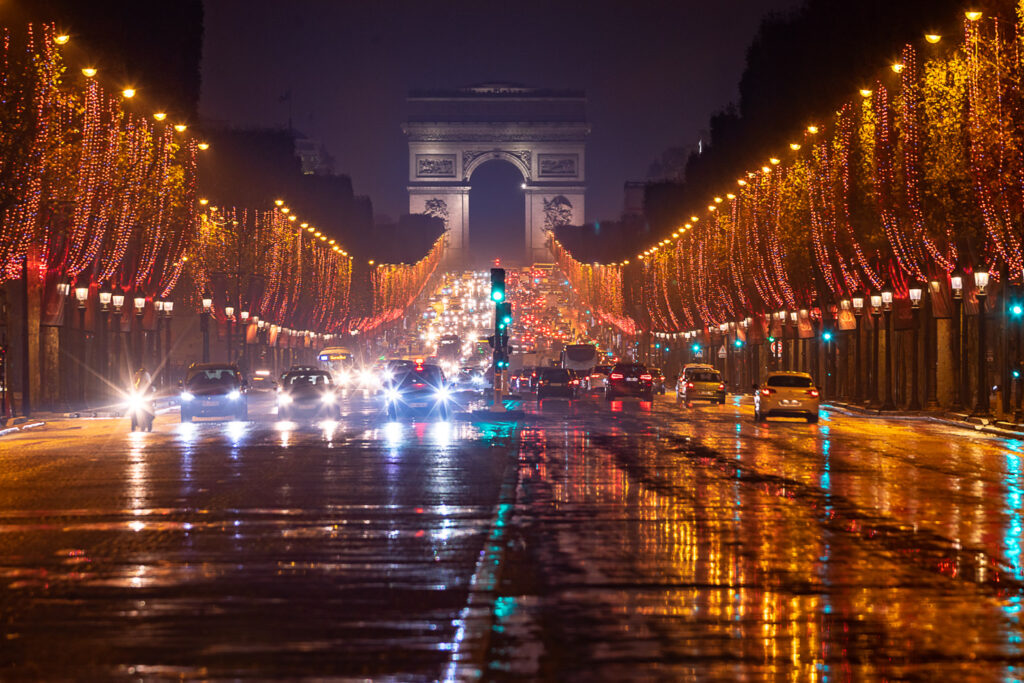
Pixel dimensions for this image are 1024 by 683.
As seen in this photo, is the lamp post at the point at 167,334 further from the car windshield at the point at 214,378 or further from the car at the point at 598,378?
the car at the point at 598,378

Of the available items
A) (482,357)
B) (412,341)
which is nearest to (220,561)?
(482,357)

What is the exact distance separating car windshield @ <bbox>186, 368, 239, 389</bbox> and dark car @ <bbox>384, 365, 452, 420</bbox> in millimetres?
4621

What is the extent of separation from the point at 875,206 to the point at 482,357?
110 metres

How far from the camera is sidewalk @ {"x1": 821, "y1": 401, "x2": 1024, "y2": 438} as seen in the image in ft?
131

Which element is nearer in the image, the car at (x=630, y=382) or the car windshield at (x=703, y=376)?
the car windshield at (x=703, y=376)

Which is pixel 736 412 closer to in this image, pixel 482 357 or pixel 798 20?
pixel 798 20

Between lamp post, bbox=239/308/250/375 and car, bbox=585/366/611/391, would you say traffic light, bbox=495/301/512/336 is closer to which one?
lamp post, bbox=239/308/250/375

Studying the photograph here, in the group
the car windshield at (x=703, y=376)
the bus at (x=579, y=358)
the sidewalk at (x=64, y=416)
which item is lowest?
the sidewalk at (x=64, y=416)

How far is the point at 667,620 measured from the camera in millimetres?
10375

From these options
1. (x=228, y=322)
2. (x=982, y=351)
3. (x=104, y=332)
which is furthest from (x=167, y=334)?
(x=982, y=351)

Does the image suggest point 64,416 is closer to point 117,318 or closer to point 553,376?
point 117,318

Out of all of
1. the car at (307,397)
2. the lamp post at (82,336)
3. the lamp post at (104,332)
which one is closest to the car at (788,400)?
the car at (307,397)

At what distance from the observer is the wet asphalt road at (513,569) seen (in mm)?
9156

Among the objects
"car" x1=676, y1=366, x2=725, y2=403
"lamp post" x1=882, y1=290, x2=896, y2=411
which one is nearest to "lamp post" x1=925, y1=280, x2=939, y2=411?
"lamp post" x1=882, y1=290, x2=896, y2=411
